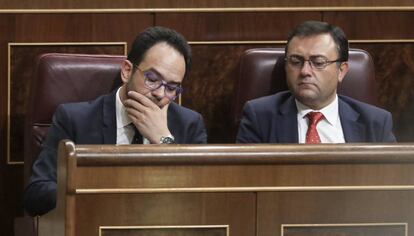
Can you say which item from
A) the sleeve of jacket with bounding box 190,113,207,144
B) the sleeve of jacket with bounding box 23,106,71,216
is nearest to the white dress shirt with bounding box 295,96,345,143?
the sleeve of jacket with bounding box 190,113,207,144

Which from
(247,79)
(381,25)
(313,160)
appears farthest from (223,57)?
(313,160)

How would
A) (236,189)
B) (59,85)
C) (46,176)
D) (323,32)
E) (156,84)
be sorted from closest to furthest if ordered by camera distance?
1. (236,189)
2. (46,176)
3. (156,84)
4. (59,85)
5. (323,32)

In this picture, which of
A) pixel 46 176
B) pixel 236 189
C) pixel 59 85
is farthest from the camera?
pixel 59 85

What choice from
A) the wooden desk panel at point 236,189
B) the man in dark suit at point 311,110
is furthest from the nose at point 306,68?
the wooden desk panel at point 236,189

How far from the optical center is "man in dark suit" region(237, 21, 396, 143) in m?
2.04

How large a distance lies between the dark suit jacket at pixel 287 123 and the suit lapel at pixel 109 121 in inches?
11.6

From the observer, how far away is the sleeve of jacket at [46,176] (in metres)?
1.73

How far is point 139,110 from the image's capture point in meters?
1.84

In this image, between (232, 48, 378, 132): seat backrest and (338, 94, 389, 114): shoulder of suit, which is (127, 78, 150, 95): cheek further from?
(338, 94, 389, 114): shoulder of suit

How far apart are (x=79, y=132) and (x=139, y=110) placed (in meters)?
0.12

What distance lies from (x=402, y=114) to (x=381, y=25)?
0.22 metres

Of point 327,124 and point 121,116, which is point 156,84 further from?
point 327,124

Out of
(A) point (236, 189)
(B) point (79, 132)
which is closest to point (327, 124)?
(B) point (79, 132)

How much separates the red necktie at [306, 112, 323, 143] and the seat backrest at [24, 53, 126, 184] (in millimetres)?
405
